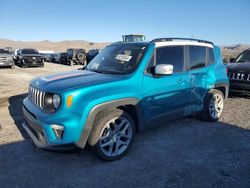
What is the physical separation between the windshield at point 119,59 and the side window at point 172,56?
1.06 feet

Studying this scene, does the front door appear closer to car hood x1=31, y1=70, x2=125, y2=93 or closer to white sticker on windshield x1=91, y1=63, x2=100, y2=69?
car hood x1=31, y1=70, x2=125, y2=93

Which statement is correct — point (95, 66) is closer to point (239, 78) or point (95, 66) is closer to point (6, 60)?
point (239, 78)

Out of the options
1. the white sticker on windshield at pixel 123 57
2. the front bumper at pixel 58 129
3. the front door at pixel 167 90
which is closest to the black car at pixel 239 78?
the front door at pixel 167 90

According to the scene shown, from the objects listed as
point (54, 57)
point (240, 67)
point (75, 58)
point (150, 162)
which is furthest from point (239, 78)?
point (54, 57)

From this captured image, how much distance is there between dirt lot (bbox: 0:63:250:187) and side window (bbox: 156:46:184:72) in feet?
4.52

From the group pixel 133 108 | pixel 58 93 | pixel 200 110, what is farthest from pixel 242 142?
pixel 58 93

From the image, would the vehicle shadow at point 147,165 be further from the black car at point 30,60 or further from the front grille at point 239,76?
the black car at point 30,60

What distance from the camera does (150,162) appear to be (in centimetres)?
382

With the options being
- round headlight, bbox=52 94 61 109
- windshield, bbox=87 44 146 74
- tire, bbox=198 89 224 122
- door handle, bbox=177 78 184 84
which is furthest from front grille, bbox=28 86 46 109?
tire, bbox=198 89 224 122

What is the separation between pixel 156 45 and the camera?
14.4 feet

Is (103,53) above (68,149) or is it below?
above

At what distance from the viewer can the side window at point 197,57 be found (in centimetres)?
500

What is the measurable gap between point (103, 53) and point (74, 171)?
8.18 feet

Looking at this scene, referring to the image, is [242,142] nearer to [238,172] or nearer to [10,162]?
[238,172]
